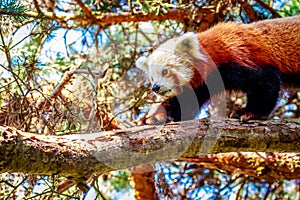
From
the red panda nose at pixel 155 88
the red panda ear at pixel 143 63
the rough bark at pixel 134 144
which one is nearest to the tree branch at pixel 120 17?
the red panda ear at pixel 143 63

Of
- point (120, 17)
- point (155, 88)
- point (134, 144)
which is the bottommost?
point (134, 144)

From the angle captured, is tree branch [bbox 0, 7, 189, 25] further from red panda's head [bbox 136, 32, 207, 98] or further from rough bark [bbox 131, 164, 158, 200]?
rough bark [bbox 131, 164, 158, 200]

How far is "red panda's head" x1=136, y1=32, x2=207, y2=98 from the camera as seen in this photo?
142 inches

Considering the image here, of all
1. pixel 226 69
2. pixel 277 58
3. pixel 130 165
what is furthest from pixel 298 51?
pixel 130 165

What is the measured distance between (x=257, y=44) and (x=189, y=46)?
0.57 metres

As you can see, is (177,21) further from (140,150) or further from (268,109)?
(140,150)

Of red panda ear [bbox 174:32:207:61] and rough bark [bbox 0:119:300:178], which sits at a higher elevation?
red panda ear [bbox 174:32:207:61]

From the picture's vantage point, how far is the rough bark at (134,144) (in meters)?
2.01

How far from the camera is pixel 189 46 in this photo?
361 cm

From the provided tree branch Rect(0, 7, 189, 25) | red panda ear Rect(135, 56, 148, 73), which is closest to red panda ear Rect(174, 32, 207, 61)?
red panda ear Rect(135, 56, 148, 73)

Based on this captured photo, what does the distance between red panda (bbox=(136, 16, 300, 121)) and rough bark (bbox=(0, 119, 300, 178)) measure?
490 mm

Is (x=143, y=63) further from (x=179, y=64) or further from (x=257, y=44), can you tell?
(x=257, y=44)

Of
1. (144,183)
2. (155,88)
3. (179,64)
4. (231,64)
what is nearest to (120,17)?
(179,64)

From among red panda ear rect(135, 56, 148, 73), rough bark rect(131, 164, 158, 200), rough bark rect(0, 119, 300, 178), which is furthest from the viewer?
rough bark rect(131, 164, 158, 200)
